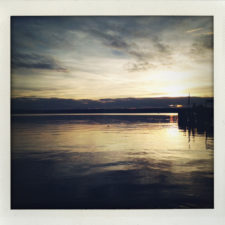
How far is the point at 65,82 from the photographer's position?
1.70 m

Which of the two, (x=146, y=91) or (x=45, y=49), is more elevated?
(x=45, y=49)

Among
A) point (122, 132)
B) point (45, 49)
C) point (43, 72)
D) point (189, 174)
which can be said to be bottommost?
point (189, 174)

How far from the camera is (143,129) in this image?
67.5 inches

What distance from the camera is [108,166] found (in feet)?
5.54

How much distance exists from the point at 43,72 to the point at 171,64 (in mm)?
903

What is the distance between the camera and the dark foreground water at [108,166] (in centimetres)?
168

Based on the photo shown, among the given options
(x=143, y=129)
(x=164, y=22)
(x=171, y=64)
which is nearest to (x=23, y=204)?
(x=143, y=129)

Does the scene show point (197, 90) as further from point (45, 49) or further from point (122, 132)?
point (45, 49)

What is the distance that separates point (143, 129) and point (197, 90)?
468 millimetres

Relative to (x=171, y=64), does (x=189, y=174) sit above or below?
below

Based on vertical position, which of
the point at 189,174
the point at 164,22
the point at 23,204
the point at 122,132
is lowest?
the point at 23,204

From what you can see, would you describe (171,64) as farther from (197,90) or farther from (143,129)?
(143,129)

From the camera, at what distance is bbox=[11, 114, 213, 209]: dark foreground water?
5.51ft

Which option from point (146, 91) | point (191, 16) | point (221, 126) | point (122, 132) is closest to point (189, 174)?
point (221, 126)
